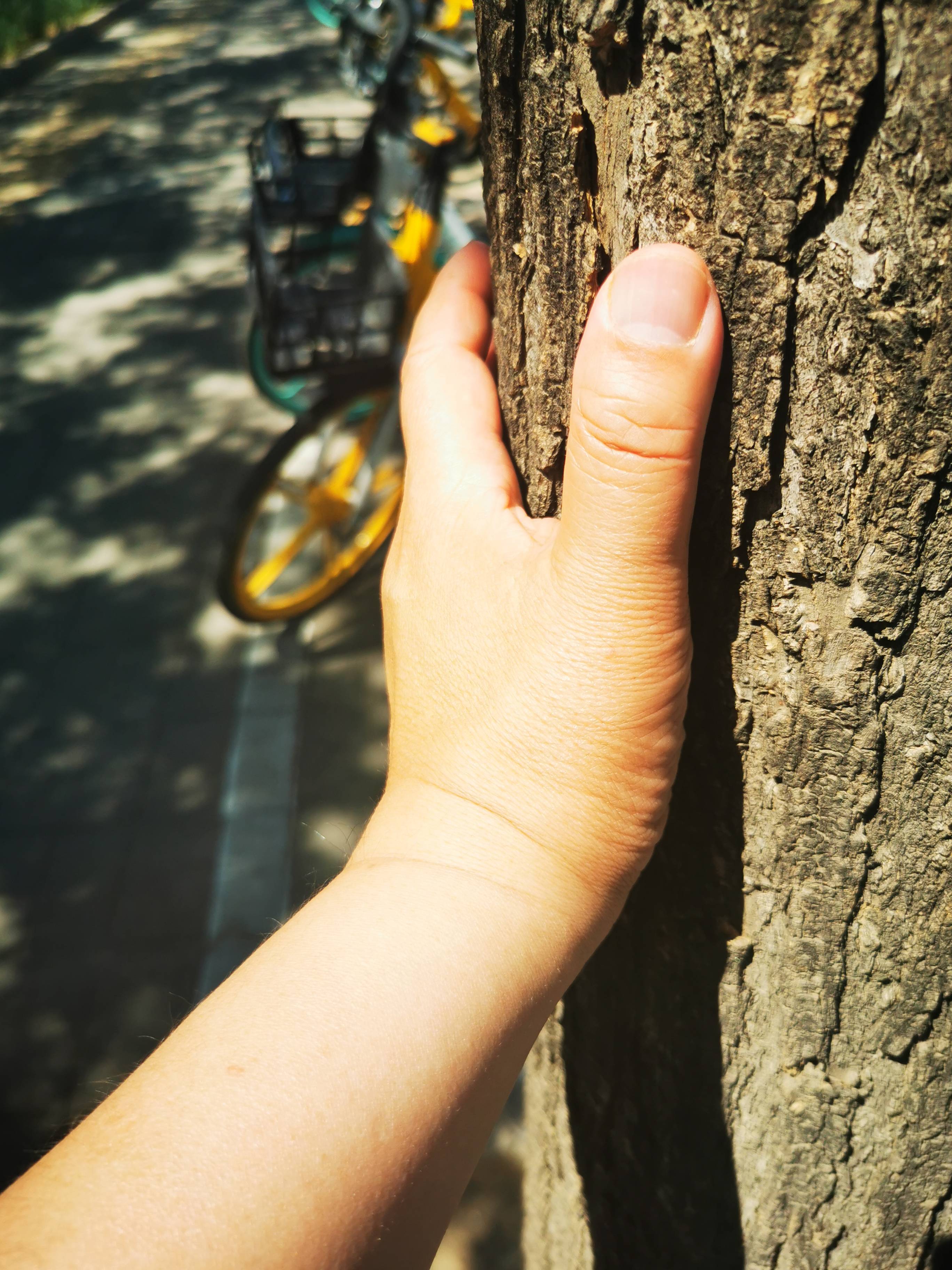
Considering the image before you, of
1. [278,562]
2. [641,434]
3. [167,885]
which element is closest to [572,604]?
[641,434]

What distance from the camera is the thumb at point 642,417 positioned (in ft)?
2.85

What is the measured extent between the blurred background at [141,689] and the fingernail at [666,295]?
249 centimetres

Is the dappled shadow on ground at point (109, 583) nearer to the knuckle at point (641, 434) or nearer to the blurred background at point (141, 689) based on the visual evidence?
the blurred background at point (141, 689)

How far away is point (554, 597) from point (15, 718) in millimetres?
3546

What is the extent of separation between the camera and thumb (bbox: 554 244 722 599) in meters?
0.87

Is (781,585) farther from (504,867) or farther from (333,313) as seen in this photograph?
(333,313)

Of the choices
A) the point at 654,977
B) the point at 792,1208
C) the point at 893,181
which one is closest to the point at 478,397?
the point at 893,181

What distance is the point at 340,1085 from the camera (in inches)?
34.7

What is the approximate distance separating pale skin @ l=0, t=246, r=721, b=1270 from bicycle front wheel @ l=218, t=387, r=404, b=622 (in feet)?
9.26

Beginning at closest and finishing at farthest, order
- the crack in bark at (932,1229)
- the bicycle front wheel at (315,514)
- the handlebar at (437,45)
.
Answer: the crack in bark at (932,1229), the bicycle front wheel at (315,514), the handlebar at (437,45)

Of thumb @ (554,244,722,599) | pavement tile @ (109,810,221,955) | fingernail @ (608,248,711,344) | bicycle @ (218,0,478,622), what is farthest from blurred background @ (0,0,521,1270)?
fingernail @ (608,248,711,344)

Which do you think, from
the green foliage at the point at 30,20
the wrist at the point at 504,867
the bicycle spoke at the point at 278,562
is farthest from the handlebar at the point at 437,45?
the green foliage at the point at 30,20

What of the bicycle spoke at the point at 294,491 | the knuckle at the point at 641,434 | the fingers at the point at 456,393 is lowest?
the bicycle spoke at the point at 294,491

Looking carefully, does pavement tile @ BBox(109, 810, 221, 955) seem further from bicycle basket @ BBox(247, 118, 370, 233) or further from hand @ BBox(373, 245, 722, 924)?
bicycle basket @ BBox(247, 118, 370, 233)
